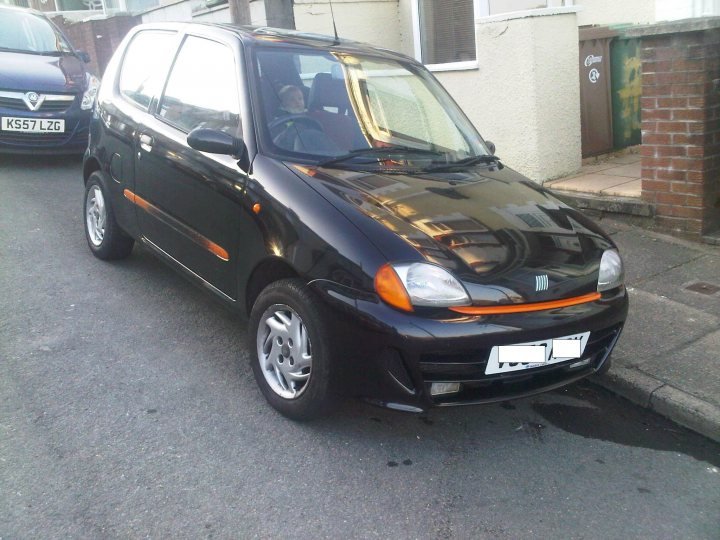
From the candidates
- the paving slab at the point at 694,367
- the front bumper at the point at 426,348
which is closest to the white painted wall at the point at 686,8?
the paving slab at the point at 694,367

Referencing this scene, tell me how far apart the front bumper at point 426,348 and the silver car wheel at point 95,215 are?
2863 mm

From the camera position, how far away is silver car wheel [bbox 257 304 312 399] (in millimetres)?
3584

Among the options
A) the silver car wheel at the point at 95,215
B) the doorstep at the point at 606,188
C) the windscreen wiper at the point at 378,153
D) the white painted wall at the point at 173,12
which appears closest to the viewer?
the windscreen wiper at the point at 378,153

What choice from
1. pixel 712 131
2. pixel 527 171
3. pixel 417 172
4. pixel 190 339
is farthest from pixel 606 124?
pixel 190 339

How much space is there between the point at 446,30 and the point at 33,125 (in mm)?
4704

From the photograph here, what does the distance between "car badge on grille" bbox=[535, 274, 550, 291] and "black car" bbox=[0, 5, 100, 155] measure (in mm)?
6922

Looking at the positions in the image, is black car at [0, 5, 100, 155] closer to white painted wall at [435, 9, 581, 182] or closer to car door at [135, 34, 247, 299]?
car door at [135, 34, 247, 299]

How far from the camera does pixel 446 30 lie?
29.4ft

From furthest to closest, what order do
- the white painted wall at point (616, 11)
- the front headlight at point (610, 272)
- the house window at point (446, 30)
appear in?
the house window at point (446, 30) → the white painted wall at point (616, 11) → the front headlight at point (610, 272)

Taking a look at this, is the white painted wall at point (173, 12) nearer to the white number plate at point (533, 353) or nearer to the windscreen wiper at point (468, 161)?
the windscreen wiper at point (468, 161)

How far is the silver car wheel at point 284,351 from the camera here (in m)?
3.58

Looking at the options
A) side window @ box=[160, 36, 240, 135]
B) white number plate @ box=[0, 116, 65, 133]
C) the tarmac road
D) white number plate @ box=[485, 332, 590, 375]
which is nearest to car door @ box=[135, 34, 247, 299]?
side window @ box=[160, 36, 240, 135]

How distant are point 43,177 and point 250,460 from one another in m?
6.42

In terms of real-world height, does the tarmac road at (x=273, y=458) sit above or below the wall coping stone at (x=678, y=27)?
below
